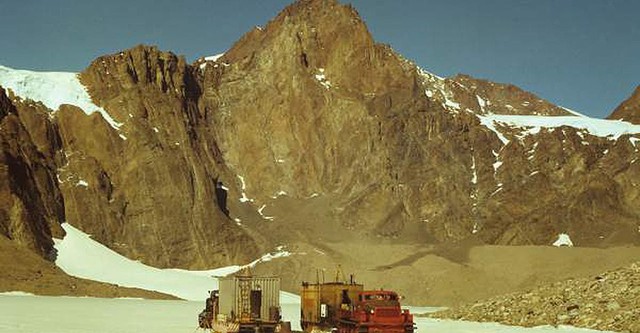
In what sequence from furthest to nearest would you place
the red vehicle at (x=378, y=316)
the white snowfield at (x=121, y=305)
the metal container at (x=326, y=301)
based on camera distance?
the white snowfield at (x=121, y=305) → the metal container at (x=326, y=301) → the red vehicle at (x=378, y=316)

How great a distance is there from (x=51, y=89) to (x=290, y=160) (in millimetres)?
48439

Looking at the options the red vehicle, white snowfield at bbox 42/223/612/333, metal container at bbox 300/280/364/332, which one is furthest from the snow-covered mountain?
the red vehicle

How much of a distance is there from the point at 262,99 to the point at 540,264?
76.4 m

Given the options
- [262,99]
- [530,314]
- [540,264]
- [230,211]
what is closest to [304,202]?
[230,211]

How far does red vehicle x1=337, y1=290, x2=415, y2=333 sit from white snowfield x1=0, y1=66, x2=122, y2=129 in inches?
4718

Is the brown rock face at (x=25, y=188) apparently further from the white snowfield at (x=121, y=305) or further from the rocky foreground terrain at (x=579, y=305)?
the rocky foreground terrain at (x=579, y=305)

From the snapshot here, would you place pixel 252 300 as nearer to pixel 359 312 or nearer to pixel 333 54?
pixel 359 312

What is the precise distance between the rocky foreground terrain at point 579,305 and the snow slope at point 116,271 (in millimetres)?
70419

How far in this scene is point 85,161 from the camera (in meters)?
146

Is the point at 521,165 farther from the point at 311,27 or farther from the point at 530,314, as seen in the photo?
the point at 530,314

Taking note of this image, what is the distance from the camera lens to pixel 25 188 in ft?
415

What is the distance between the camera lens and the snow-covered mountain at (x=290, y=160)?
143875 millimetres

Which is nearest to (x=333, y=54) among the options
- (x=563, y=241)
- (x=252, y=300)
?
(x=563, y=241)

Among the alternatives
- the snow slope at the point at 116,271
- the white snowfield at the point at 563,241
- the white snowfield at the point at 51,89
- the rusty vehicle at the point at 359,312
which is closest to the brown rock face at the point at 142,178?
the white snowfield at the point at 51,89
